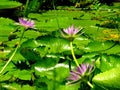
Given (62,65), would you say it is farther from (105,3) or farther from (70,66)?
(105,3)

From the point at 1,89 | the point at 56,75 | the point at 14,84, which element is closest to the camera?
the point at 1,89

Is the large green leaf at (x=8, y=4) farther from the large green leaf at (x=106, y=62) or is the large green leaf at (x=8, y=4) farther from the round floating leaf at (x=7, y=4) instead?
the large green leaf at (x=106, y=62)

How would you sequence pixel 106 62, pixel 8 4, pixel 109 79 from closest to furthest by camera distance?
pixel 109 79 < pixel 106 62 < pixel 8 4

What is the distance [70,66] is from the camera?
3.67 feet

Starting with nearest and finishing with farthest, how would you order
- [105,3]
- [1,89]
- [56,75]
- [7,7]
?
[1,89] → [56,75] → [7,7] → [105,3]

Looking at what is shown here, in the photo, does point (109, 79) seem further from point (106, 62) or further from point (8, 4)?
point (8, 4)

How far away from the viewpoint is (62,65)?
1119 millimetres

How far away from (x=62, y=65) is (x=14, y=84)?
8.2 inches

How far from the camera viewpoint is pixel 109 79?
77cm

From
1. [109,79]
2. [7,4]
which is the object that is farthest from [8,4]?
[109,79]

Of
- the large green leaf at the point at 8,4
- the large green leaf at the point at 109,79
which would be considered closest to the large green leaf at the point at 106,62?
the large green leaf at the point at 109,79

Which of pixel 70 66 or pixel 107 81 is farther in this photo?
pixel 70 66

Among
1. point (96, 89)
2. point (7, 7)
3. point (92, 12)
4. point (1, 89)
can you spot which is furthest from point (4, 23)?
point (96, 89)

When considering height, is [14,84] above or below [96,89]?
below
